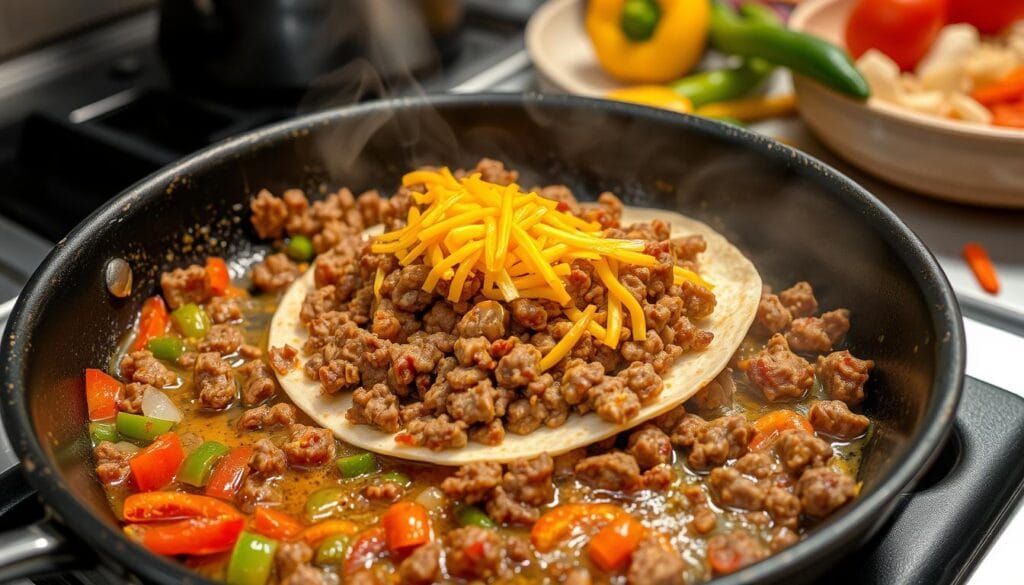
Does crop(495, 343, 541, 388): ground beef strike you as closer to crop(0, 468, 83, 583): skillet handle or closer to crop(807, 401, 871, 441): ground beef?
crop(807, 401, 871, 441): ground beef

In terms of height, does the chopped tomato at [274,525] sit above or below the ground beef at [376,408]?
below

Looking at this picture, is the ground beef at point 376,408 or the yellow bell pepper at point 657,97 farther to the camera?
the yellow bell pepper at point 657,97

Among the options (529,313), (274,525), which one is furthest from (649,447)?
(274,525)

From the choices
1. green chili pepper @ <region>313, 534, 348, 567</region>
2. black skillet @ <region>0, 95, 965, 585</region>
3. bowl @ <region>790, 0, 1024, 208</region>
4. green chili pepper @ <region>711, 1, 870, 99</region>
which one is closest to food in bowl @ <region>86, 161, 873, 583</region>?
green chili pepper @ <region>313, 534, 348, 567</region>

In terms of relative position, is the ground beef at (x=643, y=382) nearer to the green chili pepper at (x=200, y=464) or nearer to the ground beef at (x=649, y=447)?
the ground beef at (x=649, y=447)

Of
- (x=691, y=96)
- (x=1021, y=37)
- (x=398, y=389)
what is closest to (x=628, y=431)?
(x=398, y=389)

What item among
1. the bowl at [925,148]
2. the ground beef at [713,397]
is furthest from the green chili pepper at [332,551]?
the bowl at [925,148]

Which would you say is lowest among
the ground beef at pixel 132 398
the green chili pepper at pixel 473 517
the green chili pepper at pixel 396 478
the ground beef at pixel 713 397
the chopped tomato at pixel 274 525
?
the ground beef at pixel 713 397
